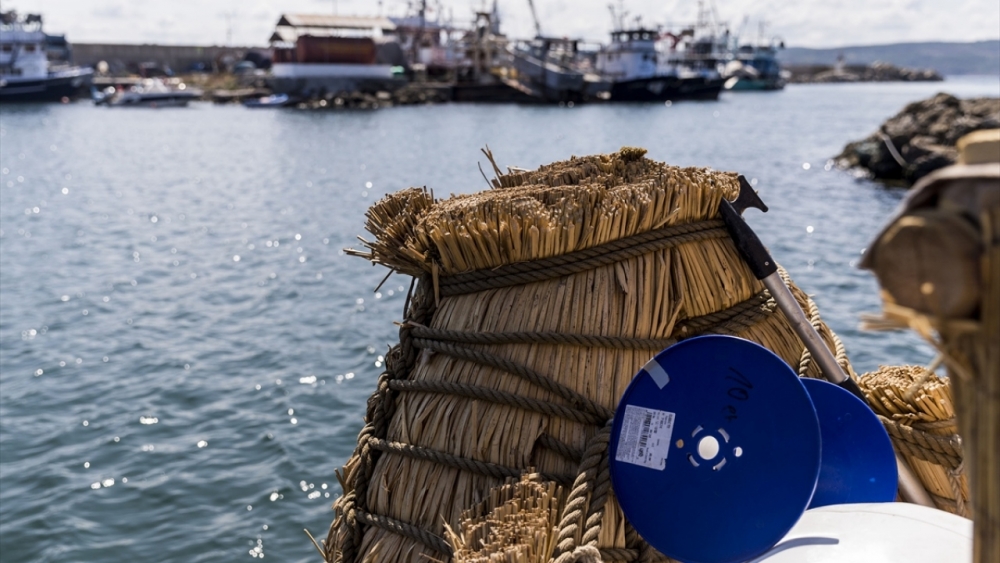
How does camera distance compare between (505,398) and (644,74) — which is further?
(644,74)

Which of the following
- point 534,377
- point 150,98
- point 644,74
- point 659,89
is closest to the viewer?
point 534,377

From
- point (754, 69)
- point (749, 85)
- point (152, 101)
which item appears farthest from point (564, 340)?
point (754, 69)

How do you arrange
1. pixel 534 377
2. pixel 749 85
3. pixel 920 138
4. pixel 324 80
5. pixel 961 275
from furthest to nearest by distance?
pixel 749 85 → pixel 324 80 → pixel 920 138 → pixel 534 377 → pixel 961 275

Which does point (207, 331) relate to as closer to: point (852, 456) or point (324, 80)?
point (852, 456)

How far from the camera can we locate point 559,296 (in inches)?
85.1

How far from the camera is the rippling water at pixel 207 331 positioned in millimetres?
6062

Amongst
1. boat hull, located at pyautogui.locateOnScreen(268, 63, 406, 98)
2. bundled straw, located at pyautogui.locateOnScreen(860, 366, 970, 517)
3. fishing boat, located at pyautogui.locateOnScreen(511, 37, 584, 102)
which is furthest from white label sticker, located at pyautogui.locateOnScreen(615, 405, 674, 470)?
boat hull, located at pyautogui.locateOnScreen(268, 63, 406, 98)

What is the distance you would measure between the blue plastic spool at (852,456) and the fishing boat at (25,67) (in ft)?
238

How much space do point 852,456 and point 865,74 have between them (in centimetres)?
14933

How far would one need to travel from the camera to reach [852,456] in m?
2.11

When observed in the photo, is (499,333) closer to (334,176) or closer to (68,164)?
(334,176)

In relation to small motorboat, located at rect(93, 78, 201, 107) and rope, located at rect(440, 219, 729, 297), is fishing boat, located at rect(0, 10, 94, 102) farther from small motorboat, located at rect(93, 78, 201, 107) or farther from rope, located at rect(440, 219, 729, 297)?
rope, located at rect(440, 219, 729, 297)

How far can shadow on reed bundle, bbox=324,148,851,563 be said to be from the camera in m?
2.09

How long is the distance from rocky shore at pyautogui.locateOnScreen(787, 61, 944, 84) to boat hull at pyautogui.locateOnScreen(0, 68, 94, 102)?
103 m
